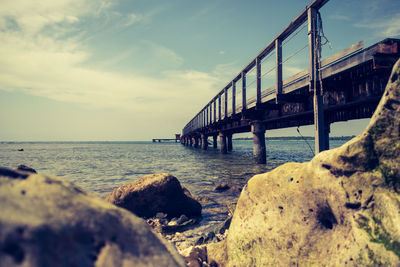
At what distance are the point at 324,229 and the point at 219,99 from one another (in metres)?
19.2

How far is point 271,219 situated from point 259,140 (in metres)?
12.7

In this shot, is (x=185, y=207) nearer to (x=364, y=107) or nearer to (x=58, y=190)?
(x=58, y=190)

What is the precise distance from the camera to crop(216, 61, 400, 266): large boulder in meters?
2.04

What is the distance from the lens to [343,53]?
19.4 ft

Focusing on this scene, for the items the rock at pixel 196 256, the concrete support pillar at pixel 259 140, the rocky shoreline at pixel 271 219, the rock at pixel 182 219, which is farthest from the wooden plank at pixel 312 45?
the concrete support pillar at pixel 259 140

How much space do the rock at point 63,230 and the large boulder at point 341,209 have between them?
1.42 meters

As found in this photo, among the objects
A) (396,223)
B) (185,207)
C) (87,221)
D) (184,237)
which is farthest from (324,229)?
(185,207)

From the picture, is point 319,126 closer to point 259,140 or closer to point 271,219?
point 271,219

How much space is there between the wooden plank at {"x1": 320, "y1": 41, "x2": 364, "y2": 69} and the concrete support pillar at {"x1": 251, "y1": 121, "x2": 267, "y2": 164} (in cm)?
799

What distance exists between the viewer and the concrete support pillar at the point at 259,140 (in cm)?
1461

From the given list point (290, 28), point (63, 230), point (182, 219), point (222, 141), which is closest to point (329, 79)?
point (290, 28)

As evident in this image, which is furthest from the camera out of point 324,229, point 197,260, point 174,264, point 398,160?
point 197,260

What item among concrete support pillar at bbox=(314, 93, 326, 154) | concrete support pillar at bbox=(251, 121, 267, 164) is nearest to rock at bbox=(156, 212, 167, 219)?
concrete support pillar at bbox=(314, 93, 326, 154)

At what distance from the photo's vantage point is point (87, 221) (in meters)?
1.36
